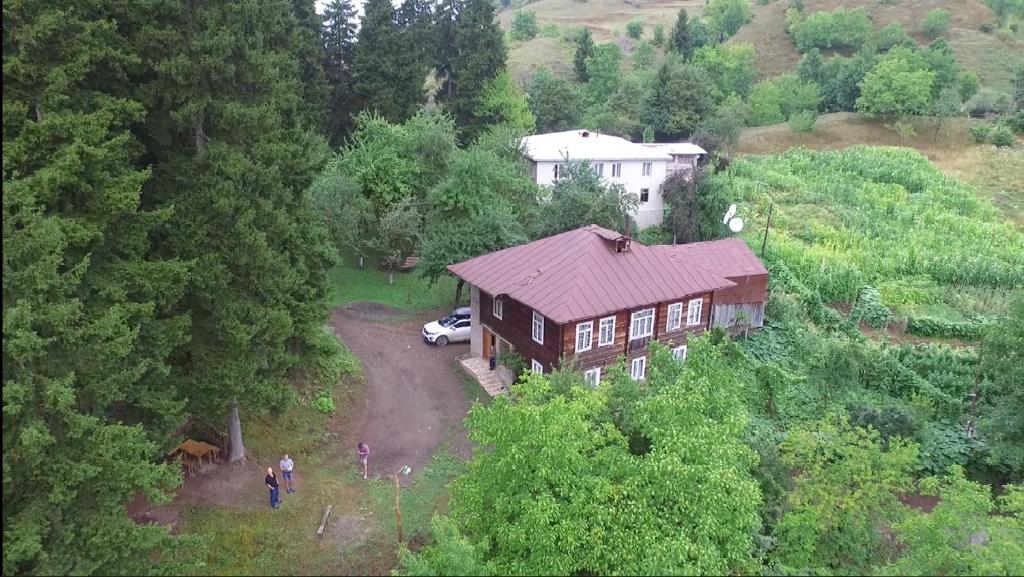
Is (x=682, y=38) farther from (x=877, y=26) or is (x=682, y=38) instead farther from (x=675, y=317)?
(x=675, y=317)

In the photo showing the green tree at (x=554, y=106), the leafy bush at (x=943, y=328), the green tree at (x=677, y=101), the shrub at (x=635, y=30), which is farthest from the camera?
the shrub at (x=635, y=30)

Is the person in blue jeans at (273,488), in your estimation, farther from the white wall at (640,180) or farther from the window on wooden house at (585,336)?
the white wall at (640,180)

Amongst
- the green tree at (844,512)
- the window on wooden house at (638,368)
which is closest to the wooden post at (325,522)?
the green tree at (844,512)

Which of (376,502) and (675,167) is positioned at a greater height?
(675,167)

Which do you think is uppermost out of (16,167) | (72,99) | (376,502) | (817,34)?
(817,34)

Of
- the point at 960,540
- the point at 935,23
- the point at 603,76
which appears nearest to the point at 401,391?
the point at 960,540

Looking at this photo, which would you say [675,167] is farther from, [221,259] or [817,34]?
[817,34]

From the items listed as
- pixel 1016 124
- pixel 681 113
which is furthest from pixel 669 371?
pixel 1016 124
